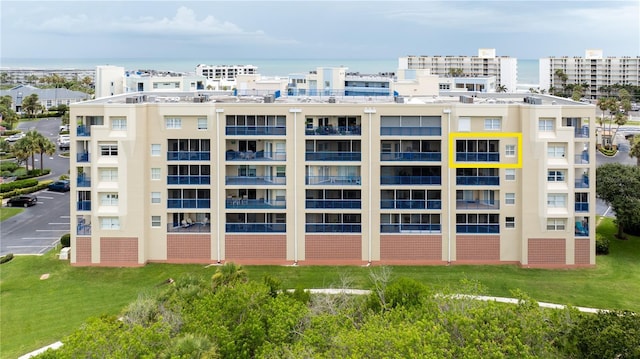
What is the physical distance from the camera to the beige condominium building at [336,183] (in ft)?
143

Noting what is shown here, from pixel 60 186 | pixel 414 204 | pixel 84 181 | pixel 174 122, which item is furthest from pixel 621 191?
pixel 60 186

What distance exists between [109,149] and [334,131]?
17.1 meters

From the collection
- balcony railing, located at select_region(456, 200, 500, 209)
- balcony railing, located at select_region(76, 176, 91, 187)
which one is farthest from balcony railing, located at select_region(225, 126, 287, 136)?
balcony railing, located at select_region(456, 200, 500, 209)

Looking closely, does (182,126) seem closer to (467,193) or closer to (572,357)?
(467,193)

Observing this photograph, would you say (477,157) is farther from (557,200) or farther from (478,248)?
(478,248)

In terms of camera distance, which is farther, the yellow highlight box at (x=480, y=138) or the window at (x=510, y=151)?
the window at (x=510, y=151)

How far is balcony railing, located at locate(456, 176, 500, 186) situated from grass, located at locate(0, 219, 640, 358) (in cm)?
631

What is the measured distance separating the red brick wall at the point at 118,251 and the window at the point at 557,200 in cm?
3136

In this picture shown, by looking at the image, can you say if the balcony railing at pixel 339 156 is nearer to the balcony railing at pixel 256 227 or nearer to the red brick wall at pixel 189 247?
the balcony railing at pixel 256 227

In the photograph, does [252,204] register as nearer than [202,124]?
No

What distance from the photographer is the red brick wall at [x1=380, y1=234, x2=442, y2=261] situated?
44438 mm

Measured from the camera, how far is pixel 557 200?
143 ft

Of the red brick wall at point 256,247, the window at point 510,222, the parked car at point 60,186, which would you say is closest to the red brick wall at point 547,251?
the window at point 510,222

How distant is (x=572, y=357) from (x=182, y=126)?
30.9 metres
